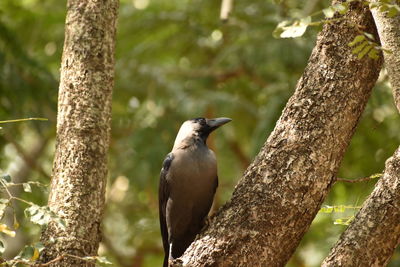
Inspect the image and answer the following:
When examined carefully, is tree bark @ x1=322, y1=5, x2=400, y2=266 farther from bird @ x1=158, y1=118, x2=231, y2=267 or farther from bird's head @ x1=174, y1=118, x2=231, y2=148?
bird's head @ x1=174, y1=118, x2=231, y2=148

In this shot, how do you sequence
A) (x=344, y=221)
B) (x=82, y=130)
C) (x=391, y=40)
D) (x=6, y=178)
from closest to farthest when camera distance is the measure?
(x=6, y=178)
(x=391, y=40)
(x=82, y=130)
(x=344, y=221)

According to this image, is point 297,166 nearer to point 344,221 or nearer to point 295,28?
point 344,221

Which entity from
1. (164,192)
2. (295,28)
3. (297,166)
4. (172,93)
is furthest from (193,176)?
(172,93)

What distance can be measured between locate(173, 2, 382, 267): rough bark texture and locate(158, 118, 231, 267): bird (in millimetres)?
1602

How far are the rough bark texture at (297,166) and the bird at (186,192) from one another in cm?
160

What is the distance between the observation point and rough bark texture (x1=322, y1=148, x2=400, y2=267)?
11.3 feet

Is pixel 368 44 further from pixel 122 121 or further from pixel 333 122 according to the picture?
pixel 122 121

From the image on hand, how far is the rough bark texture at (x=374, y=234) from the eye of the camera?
3453mm

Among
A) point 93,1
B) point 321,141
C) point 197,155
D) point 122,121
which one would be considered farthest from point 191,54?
point 321,141

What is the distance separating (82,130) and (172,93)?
485 cm

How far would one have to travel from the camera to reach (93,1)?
169 inches

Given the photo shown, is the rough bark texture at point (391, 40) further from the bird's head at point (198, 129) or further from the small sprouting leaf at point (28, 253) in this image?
the bird's head at point (198, 129)

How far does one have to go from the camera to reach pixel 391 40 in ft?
12.2

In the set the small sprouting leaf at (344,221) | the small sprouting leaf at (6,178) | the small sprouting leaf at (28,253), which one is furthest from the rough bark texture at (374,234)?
the small sprouting leaf at (6,178)
